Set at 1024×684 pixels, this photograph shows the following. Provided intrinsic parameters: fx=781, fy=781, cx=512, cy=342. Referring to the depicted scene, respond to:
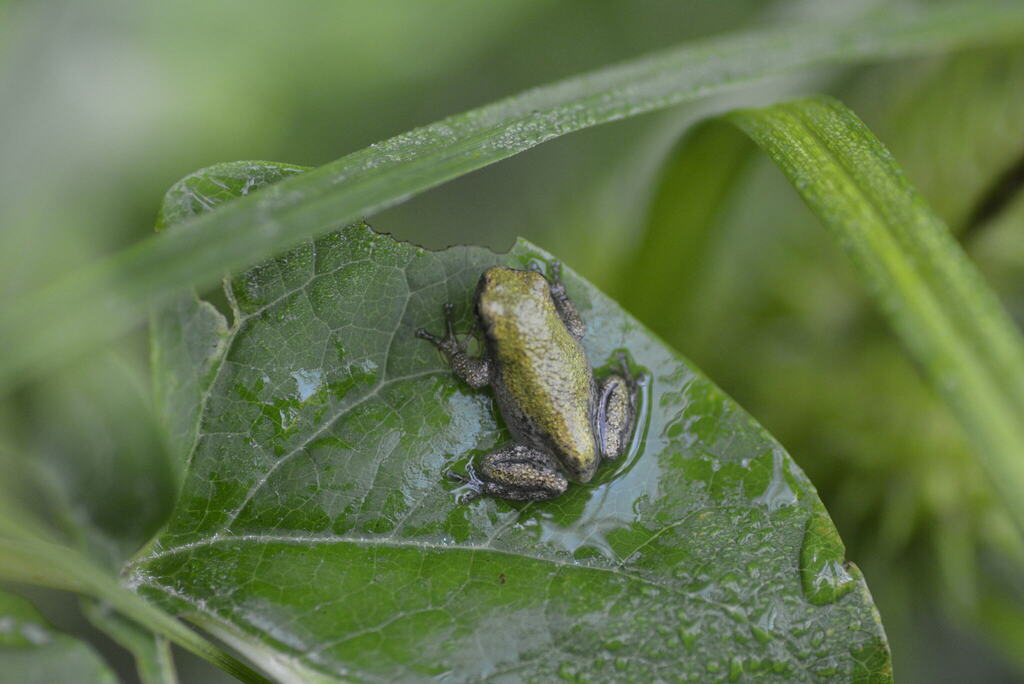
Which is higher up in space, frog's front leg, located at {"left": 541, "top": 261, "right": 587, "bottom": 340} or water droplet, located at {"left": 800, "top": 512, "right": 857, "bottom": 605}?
frog's front leg, located at {"left": 541, "top": 261, "right": 587, "bottom": 340}

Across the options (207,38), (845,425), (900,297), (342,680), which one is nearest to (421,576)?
(342,680)

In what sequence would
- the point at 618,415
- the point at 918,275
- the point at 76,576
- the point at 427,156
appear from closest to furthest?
1. the point at 76,576
2. the point at 918,275
3. the point at 427,156
4. the point at 618,415

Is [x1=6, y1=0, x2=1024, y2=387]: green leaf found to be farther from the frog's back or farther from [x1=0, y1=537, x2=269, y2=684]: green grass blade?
the frog's back

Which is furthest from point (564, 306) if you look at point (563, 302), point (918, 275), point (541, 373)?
point (918, 275)

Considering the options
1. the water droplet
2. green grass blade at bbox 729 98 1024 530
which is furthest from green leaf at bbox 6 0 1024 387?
the water droplet

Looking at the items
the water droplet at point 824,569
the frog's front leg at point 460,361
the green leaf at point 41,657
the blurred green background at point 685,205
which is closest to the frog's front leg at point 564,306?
the frog's front leg at point 460,361

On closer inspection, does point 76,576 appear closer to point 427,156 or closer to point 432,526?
point 432,526
